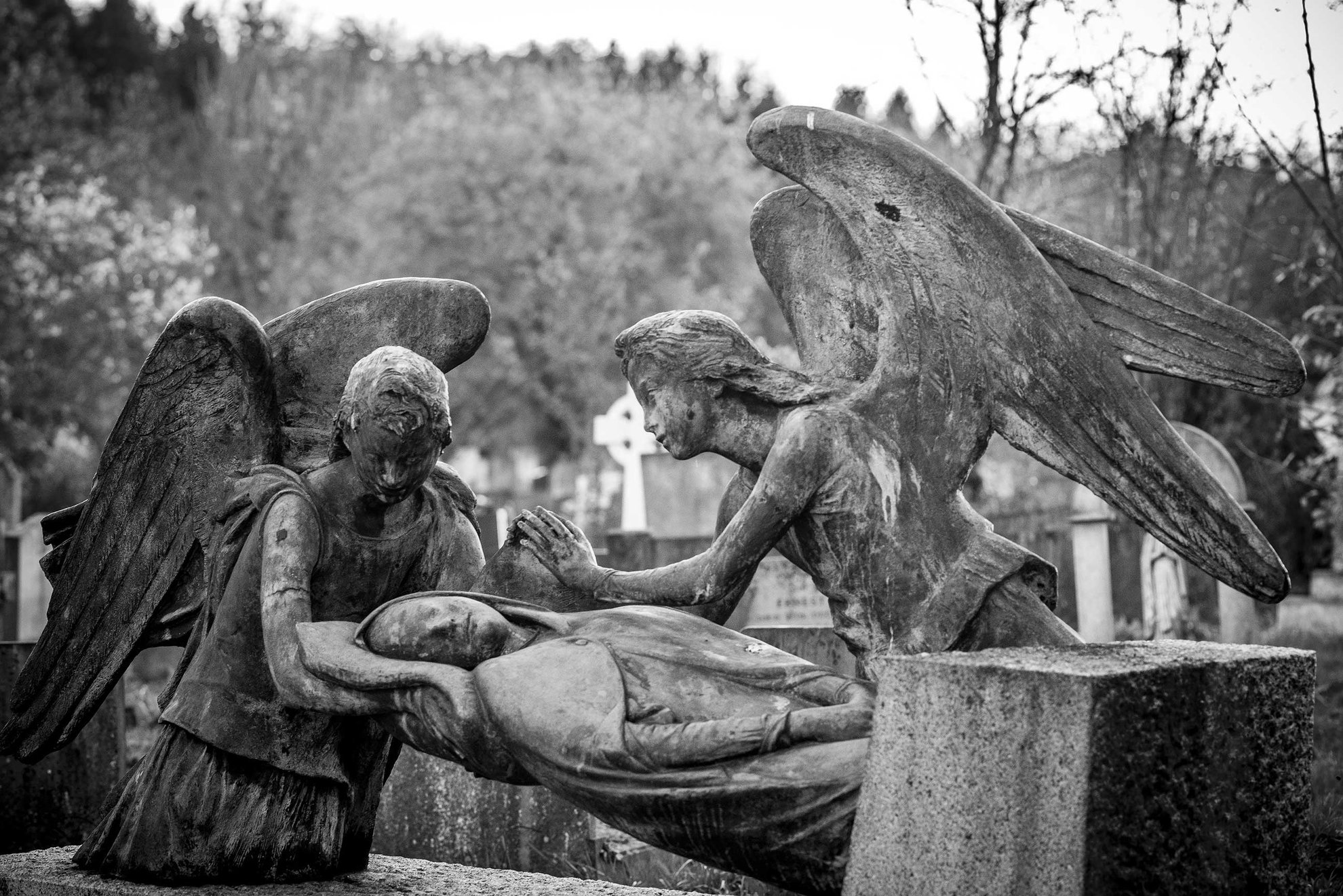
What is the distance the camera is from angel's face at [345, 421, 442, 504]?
354 cm

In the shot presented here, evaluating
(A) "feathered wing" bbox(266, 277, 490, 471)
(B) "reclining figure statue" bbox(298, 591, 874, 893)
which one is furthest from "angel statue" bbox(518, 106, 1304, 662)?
(A) "feathered wing" bbox(266, 277, 490, 471)

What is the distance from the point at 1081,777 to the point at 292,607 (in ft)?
6.38

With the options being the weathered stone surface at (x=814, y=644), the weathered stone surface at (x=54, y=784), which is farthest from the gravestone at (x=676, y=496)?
the weathered stone surface at (x=814, y=644)

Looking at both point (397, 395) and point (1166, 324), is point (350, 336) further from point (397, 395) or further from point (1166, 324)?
point (1166, 324)

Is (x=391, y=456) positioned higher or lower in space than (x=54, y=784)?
higher

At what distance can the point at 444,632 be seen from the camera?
3363mm

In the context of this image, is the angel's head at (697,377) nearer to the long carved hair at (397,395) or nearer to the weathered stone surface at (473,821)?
the long carved hair at (397,395)

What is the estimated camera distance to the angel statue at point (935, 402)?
328 cm

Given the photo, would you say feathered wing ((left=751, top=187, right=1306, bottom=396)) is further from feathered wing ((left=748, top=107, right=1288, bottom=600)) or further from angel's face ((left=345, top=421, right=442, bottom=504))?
angel's face ((left=345, top=421, right=442, bottom=504))

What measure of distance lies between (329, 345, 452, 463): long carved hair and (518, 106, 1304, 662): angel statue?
0.52m

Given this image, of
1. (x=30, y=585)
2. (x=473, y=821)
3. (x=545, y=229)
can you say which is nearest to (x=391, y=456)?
(x=473, y=821)

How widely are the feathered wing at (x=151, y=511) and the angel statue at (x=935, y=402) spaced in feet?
3.85

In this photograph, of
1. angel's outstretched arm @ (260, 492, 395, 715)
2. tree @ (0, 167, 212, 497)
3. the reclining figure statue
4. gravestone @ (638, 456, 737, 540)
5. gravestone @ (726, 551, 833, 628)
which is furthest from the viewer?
tree @ (0, 167, 212, 497)

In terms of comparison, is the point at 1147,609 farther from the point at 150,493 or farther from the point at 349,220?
the point at 349,220
